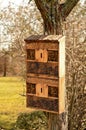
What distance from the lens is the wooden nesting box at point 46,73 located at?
12.3 ft

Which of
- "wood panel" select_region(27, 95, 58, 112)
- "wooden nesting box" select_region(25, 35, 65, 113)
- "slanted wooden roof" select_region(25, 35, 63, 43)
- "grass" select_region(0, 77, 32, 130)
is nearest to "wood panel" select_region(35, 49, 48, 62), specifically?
"wooden nesting box" select_region(25, 35, 65, 113)

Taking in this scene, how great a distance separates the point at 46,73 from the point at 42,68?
0.27ft

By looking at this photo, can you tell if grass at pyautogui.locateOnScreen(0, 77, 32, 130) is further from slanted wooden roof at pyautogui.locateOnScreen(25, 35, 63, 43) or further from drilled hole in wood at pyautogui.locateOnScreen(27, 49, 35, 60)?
slanted wooden roof at pyautogui.locateOnScreen(25, 35, 63, 43)

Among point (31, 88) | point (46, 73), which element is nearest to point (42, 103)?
point (31, 88)

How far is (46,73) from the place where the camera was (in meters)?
3.81

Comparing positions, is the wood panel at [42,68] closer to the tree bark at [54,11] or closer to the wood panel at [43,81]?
the wood panel at [43,81]

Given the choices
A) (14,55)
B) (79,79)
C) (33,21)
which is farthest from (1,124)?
(79,79)

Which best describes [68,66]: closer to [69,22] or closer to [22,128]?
[69,22]

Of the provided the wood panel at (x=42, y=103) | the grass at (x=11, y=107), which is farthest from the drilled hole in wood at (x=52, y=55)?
the grass at (x=11, y=107)

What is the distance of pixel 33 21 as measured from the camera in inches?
300

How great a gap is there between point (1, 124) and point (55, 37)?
18.7 ft

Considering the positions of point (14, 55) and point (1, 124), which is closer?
point (14, 55)

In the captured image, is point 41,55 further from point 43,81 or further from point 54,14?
point 54,14

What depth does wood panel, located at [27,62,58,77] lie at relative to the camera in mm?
3752
